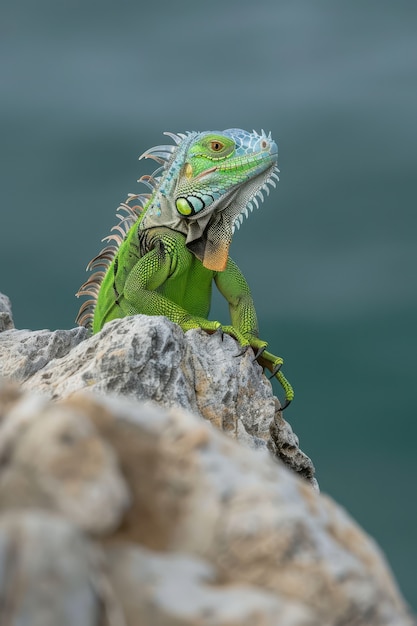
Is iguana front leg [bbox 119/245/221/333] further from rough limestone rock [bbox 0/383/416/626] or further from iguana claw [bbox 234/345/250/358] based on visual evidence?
rough limestone rock [bbox 0/383/416/626]

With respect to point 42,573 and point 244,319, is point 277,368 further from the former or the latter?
point 42,573

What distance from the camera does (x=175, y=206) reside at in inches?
227

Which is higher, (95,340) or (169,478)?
(169,478)

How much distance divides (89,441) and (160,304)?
11.7 ft

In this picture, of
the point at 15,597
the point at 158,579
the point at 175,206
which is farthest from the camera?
the point at 175,206

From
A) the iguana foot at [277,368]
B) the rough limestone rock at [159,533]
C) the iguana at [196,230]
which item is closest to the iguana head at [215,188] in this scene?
the iguana at [196,230]

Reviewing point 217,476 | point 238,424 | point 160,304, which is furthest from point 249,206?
point 217,476

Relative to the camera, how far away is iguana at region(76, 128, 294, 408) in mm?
5578

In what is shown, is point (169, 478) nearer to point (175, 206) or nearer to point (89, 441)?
point (89, 441)

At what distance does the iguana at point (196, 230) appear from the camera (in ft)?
18.3

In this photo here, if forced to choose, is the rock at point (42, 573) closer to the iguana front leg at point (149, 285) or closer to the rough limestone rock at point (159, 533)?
the rough limestone rock at point (159, 533)

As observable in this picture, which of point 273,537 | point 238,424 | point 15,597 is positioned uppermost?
point 273,537

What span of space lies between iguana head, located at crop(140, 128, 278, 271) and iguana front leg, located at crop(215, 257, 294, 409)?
0.42 feet

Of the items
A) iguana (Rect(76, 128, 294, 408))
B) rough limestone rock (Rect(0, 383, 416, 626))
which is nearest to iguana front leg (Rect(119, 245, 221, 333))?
iguana (Rect(76, 128, 294, 408))
